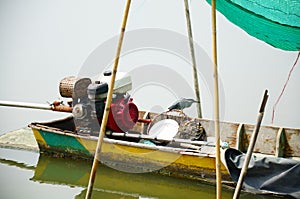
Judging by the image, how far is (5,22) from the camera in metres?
10.6

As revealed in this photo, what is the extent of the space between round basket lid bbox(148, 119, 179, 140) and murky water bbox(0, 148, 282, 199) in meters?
0.44

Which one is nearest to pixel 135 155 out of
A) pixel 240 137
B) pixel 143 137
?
pixel 143 137

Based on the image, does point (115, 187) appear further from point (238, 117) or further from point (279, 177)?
point (238, 117)

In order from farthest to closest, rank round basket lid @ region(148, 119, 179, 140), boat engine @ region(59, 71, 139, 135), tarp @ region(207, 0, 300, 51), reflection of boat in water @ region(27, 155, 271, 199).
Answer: round basket lid @ region(148, 119, 179, 140)
boat engine @ region(59, 71, 139, 135)
reflection of boat in water @ region(27, 155, 271, 199)
tarp @ region(207, 0, 300, 51)

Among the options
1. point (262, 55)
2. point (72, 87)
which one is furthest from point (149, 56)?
point (72, 87)

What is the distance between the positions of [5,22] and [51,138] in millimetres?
5506

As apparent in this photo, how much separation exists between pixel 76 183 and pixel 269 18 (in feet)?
8.87

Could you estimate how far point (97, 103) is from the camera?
18.0 ft

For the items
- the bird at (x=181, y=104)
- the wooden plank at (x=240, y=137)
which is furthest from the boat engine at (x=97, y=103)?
the wooden plank at (x=240, y=137)

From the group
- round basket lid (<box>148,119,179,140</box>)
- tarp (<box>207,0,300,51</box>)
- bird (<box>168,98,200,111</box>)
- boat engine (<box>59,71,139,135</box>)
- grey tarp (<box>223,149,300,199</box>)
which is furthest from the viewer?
bird (<box>168,98,200,111</box>)

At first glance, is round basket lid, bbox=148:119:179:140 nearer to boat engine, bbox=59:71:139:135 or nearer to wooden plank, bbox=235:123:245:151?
boat engine, bbox=59:71:139:135

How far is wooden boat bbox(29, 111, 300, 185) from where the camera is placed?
529 cm

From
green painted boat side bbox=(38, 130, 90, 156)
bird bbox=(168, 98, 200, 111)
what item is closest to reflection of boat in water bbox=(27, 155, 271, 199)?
green painted boat side bbox=(38, 130, 90, 156)

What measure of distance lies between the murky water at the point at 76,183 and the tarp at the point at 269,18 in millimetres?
1618
